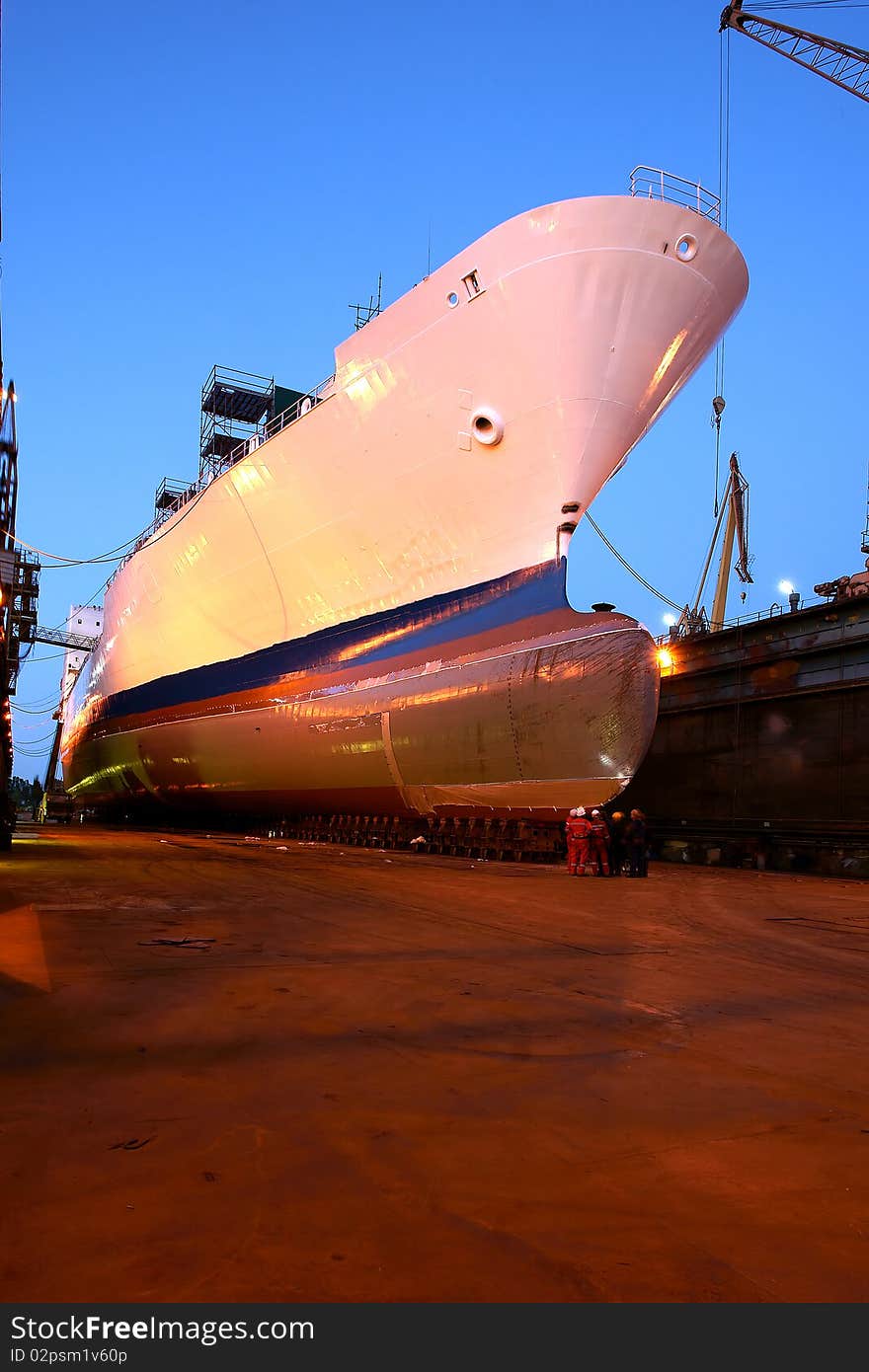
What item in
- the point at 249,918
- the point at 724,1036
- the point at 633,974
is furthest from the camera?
the point at 249,918

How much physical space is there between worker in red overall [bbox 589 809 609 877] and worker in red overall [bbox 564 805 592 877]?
99mm

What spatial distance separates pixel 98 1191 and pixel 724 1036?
2575 mm

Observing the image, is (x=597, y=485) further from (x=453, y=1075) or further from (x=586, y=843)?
(x=453, y=1075)

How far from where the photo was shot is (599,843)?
476 inches

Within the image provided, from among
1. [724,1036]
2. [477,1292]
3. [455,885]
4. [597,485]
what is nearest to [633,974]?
[724,1036]

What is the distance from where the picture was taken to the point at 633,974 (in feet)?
15.9

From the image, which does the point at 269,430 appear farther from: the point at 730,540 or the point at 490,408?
the point at 730,540

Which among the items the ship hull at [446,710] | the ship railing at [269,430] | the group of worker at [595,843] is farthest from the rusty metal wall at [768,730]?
the ship railing at [269,430]

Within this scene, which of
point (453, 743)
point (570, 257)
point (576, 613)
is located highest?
point (570, 257)

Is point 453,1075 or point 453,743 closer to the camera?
point 453,1075

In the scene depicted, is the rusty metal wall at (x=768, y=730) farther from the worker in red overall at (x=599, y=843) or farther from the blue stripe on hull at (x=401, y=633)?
the blue stripe on hull at (x=401, y=633)

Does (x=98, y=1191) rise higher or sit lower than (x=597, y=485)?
lower

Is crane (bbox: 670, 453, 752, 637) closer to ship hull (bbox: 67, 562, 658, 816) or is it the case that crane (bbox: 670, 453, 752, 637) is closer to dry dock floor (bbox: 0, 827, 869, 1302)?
ship hull (bbox: 67, 562, 658, 816)

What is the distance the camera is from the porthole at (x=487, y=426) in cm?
1287
